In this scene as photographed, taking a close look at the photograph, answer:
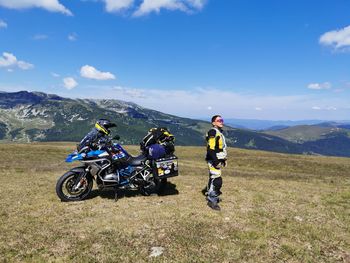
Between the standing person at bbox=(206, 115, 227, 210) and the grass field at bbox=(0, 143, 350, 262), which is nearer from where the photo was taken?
the grass field at bbox=(0, 143, 350, 262)

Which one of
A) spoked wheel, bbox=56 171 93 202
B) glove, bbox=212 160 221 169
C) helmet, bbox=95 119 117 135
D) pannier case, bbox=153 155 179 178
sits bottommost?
spoked wheel, bbox=56 171 93 202

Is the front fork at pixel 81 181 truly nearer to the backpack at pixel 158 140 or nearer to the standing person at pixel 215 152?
the backpack at pixel 158 140

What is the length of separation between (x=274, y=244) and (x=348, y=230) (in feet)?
12.8

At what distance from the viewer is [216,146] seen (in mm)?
13680

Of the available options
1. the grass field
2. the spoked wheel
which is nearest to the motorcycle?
the spoked wheel

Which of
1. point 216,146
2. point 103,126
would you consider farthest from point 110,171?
point 216,146

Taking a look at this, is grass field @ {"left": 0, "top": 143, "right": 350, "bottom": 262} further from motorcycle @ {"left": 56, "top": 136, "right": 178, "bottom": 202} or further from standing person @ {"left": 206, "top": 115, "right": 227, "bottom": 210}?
standing person @ {"left": 206, "top": 115, "right": 227, "bottom": 210}

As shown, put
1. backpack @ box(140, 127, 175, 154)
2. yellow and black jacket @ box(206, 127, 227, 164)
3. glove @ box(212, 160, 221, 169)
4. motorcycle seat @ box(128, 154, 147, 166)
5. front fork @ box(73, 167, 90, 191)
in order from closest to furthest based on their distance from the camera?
1. yellow and black jacket @ box(206, 127, 227, 164)
2. glove @ box(212, 160, 221, 169)
3. front fork @ box(73, 167, 90, 191)
4. motorcycle seat @ box(128, 154, 147, 166)
5. backpack @ box(140, 127, 175, 154)

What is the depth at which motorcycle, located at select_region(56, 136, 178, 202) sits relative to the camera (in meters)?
13.7

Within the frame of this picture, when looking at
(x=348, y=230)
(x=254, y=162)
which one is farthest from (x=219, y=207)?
(x=254, y=162)

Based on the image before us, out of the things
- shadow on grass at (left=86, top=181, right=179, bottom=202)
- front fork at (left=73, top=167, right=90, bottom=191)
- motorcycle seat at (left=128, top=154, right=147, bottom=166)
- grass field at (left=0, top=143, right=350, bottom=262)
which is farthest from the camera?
shadow on grass at (left=86, top=181, right=179, bottom=202)

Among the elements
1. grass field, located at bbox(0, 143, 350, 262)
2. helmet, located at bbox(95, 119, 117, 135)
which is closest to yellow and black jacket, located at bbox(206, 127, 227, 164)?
grass field, located at bbox(0, 143, 350, 262)

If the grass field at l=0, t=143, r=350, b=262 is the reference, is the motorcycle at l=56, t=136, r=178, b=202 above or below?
above

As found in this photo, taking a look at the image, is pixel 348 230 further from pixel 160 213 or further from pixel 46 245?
pixel 46 245
